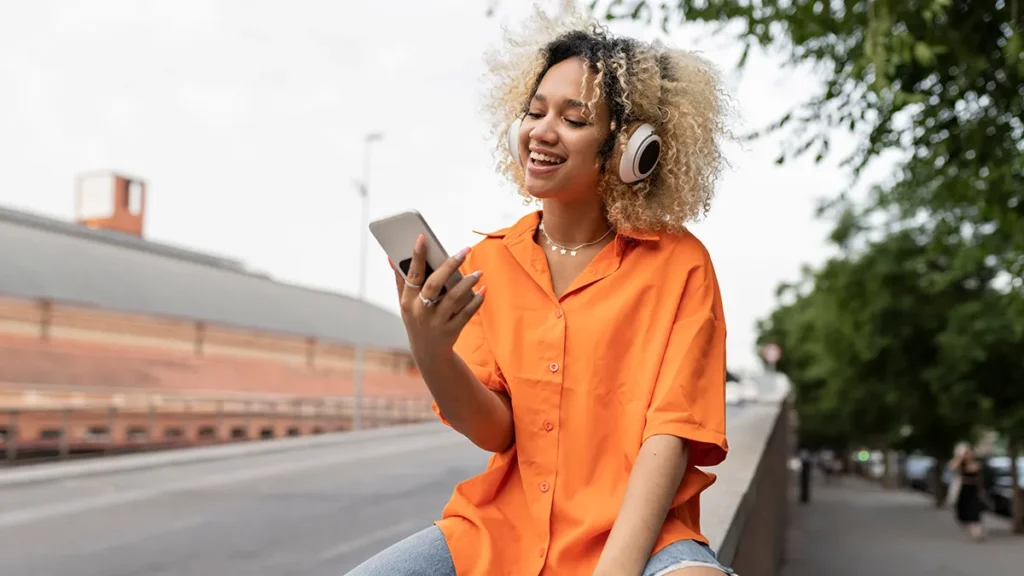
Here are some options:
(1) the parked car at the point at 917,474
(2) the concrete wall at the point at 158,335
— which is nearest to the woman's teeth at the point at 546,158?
(2) the concrete wall at the point at 158,335

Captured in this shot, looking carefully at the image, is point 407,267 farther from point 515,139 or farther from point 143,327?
point 143,327

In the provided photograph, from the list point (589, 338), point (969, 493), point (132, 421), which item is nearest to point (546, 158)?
point (589, 338)

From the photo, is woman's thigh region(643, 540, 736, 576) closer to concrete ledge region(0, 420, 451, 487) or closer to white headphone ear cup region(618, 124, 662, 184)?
white headphone ear cup region(618, 124, 662, 184)

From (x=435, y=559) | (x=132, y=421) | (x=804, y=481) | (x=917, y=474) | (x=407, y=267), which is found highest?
(x=407, y=267)

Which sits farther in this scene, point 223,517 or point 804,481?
point 804,481

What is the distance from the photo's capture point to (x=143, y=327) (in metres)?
28.7

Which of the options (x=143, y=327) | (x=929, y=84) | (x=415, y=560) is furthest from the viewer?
(x=143, y=327)

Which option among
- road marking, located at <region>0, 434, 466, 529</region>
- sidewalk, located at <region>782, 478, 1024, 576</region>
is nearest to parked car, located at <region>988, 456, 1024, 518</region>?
Result: sidewalk, located at <region>782, 478, 1024, 576</region>

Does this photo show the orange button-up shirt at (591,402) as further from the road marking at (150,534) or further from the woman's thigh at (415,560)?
the road marking at (150,534)

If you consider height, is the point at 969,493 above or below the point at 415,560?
below

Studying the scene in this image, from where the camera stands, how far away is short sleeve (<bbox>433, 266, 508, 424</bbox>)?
2.01m

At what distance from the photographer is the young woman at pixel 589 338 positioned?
180 centimetres

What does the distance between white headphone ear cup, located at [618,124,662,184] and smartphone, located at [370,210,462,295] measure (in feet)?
1.47

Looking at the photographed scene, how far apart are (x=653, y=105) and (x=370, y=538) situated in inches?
294
